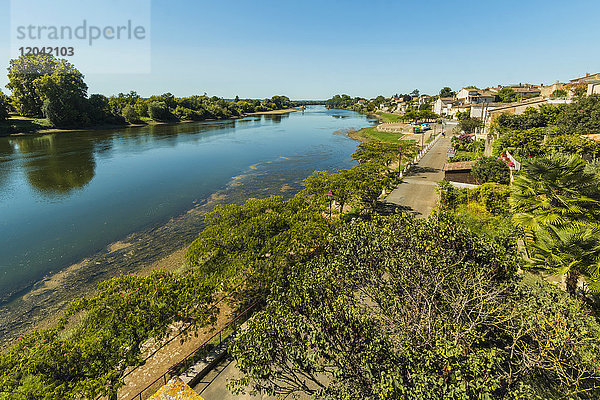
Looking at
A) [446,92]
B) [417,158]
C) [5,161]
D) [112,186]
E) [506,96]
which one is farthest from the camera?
[446,92]

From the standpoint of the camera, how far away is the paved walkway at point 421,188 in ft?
88.7

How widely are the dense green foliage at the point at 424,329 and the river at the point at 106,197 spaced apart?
58.3ft

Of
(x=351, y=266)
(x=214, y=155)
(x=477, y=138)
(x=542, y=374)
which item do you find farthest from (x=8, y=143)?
(x=477, y=138)

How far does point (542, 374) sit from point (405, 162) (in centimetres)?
4201

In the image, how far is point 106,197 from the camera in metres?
35.0

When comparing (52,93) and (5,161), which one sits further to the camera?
(52,93)

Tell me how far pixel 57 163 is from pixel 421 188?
6042cm

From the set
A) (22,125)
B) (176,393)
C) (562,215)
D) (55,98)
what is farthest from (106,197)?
(55,98)

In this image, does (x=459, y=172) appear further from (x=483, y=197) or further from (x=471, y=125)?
(x=471, y=125)

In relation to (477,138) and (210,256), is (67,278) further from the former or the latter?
(477,138)

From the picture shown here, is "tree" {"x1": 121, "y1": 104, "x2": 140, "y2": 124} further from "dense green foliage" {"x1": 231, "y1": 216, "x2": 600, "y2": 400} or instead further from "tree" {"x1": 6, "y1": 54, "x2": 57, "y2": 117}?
"dense green foliage" {"x1": 231, "y1": 216, "x2": 600, "y2": 400}

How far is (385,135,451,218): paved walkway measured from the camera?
1064 inches

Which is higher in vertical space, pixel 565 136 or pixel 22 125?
pixel 22 125

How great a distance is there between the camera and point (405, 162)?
4575 centimetres
